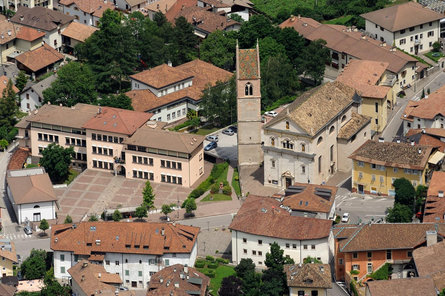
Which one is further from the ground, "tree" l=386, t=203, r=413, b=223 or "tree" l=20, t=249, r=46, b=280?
"tree" l=386, t=203, r=413, b=223

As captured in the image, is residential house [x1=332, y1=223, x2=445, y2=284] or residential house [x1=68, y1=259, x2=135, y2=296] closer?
residential house [x1=332, y1=223, x2=445, y2=284]

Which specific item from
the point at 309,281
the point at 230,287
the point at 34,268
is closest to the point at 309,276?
the point at 309,281

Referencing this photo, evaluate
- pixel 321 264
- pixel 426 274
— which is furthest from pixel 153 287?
pixel 426 274

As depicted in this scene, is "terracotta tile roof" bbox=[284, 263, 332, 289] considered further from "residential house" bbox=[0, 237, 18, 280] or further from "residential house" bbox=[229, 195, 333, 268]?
"residential house" bbox=[0, 237, 18, 280]

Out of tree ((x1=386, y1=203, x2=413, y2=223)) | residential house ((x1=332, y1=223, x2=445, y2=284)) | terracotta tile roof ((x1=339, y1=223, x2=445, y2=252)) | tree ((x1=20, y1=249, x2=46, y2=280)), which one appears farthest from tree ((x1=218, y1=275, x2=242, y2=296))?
tree ((x1=20, y1=249, x2=46, y2=280))

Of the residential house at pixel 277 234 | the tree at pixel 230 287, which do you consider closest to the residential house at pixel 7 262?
the tree at pixel 230 287

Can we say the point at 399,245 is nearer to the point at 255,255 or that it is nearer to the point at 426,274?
the point at 426,274

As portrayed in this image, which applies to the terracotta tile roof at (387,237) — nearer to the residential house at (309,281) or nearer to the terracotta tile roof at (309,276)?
the terracotta tile roof at (309,276)
